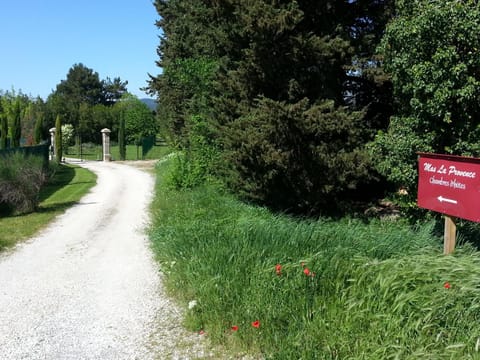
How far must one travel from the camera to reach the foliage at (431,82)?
6.41 m

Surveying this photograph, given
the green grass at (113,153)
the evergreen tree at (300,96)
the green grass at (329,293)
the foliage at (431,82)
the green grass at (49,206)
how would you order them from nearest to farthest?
1. the green grass at (329,293)
2. the foliage at (431,82)
3. the evergreen tree at (300,96)
4. the green grass at (49,206)
5. the green grass at (113,153)

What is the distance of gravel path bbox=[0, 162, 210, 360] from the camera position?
172 inches

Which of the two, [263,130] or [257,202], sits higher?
[263,130]

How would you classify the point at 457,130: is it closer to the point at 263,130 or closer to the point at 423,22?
the point at 423,22

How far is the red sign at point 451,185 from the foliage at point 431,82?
1769 millimetres

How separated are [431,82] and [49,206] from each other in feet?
35.3

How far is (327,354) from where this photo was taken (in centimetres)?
348

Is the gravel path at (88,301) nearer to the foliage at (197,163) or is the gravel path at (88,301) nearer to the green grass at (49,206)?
the green grass at (49,206)

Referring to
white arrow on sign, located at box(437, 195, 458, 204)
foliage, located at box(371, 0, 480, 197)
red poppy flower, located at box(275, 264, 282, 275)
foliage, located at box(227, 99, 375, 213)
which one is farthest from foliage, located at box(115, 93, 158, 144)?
red poppy flower, located at box(275, 264, 282, 275)

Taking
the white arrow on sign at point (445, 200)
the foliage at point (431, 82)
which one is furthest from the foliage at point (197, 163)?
the white arrow on sign at point (445, 200)

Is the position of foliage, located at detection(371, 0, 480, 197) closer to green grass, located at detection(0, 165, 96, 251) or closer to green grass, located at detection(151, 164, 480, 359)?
green grass, located at detection(151, 164, 480, 359)

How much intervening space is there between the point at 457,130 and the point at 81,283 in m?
5.95

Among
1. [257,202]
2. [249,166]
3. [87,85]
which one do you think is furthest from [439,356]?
[87,85]

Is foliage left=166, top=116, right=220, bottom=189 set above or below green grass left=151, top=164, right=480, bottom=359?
above
